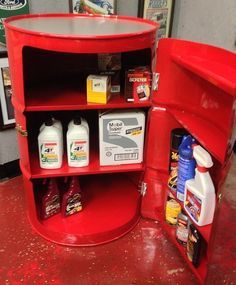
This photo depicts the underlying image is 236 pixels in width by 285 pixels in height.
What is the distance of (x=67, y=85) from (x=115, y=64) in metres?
0.27

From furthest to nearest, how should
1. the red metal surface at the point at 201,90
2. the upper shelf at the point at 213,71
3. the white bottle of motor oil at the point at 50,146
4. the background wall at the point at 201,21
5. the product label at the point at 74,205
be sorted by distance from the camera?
the background wall at the point at 201,21 → the product label at the point at 74,205 → the white bottle of motor oil at the point at 50,146 → the red metal surface at the point at 201,90 → the upper shelf at the point at 213,71

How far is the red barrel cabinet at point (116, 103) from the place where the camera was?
3.87ft

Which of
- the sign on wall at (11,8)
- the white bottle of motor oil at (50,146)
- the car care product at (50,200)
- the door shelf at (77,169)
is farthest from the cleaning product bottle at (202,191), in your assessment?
the sign on wall at (11,8)

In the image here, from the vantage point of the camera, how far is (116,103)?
141cm

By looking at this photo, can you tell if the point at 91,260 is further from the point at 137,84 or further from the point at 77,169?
the point at 137,84

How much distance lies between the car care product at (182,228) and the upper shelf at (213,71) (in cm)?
69

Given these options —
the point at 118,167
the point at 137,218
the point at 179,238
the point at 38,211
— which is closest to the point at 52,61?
the point at 118,167

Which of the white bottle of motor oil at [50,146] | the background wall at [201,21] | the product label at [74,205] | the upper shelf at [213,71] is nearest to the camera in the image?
the upper shelf at [213,71]

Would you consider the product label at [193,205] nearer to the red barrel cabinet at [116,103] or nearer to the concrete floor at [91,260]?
the red barrel cabinet at [116,103]

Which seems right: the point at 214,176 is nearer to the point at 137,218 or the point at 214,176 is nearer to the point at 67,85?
the point at 137,218

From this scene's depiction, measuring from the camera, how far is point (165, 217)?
Result: 5.39 ft

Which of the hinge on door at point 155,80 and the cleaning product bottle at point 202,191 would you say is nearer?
the cleaning product bottle at point 202,191

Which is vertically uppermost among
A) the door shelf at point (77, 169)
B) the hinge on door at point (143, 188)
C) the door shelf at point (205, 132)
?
the door shelf at point (205, 132)

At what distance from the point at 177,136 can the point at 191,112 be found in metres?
0.12
